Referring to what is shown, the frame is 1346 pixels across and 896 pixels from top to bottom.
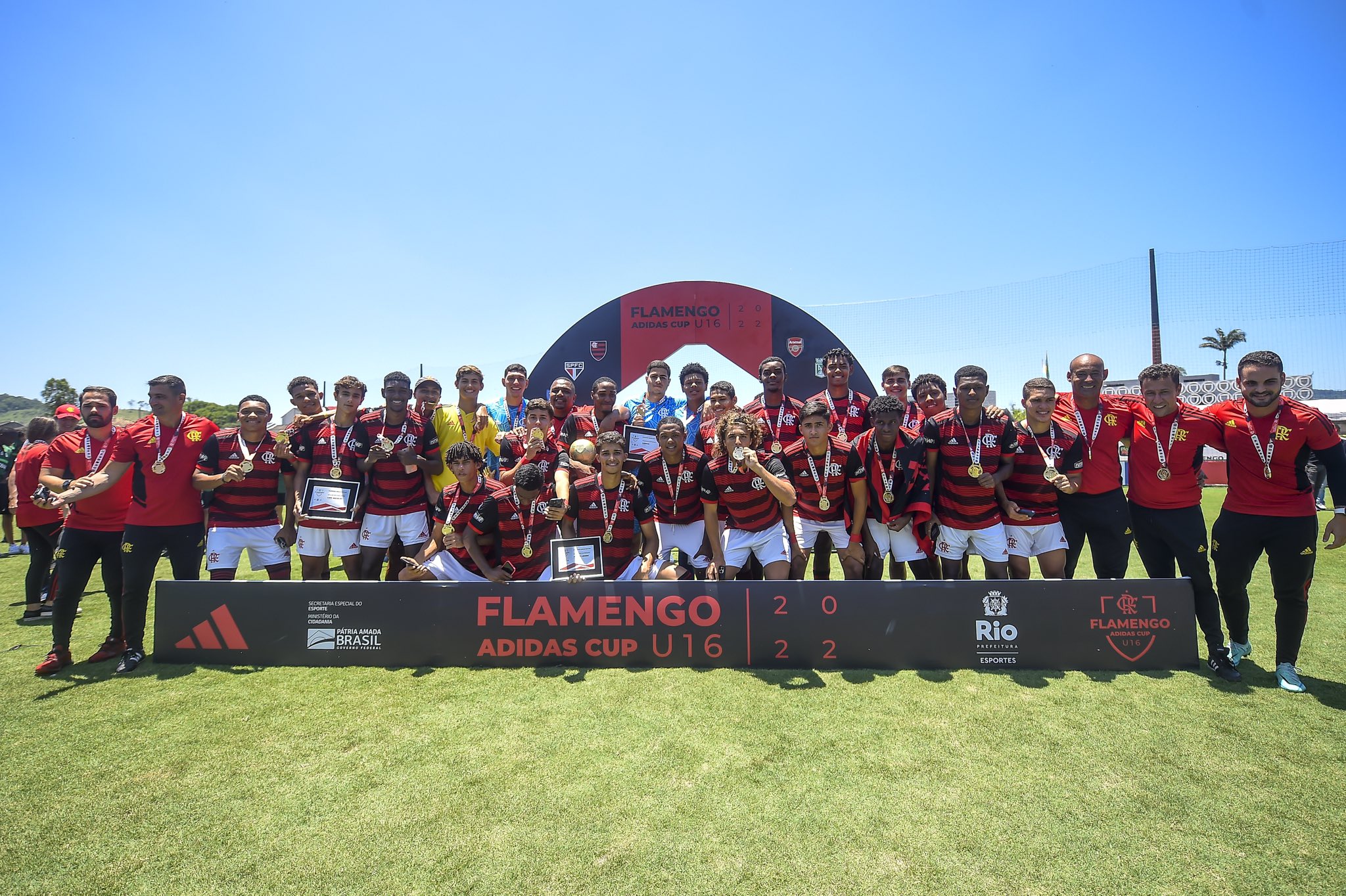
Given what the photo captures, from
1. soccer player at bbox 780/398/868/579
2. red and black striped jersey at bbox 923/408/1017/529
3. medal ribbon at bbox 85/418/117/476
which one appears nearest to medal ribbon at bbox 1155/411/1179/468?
→ red and black striped jersey at bbox 923/408/1017/529

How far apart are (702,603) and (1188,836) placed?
283 centimetres

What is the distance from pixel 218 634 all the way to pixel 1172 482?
24.2 feet

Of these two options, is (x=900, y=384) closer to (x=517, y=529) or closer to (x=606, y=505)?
(x=606, y=505)

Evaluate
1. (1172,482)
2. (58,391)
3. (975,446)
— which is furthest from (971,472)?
(58,391)

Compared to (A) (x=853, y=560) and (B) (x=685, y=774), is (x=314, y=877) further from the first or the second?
(A) (x=853, y=560)

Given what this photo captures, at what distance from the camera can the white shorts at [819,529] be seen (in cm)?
554

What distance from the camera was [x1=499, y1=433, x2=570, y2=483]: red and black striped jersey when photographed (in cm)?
574

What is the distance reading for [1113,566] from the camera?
5.13m

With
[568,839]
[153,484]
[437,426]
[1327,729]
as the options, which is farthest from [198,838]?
[1327,729]

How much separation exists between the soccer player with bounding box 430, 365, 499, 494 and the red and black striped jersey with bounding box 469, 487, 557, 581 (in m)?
1.17

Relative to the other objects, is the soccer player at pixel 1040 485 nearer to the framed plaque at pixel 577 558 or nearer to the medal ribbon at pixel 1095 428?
the medal ribbon at pixel 1095 428

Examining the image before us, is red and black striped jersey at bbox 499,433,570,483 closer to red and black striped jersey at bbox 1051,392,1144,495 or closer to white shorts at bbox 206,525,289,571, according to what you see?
white shorts at bbox 206,525,289,571

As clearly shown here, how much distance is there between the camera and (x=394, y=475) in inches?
229

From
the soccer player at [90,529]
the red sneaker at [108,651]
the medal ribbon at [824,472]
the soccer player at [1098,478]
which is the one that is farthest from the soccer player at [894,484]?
the red sneaker at [108,651]
